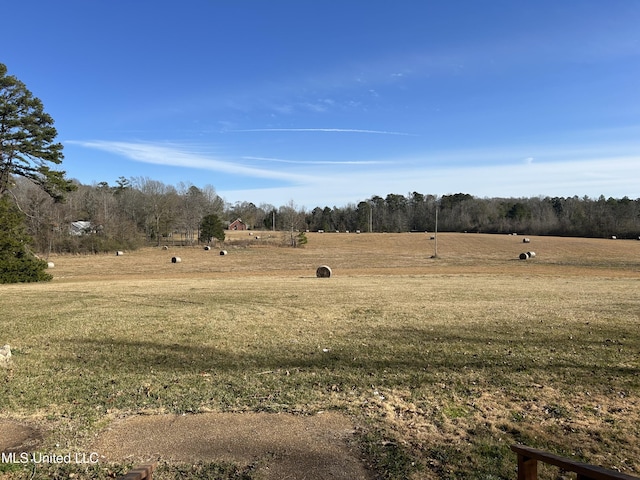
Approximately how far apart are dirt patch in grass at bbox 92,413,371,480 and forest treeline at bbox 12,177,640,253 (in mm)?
26077

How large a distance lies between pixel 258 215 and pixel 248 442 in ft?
422

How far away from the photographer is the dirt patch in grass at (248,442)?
3631mm

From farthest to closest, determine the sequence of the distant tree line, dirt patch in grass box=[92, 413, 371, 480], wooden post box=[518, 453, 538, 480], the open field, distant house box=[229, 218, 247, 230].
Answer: distant house box=[229, 218, 247, 230] → the distant tree line → the open field → dirt patch in grass box=[92, 413, 371, 480] → wooden post box=[518, 453, 538, 480]

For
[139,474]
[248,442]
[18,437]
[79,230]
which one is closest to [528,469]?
[248,442]

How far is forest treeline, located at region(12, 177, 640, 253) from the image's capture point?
50.7 m

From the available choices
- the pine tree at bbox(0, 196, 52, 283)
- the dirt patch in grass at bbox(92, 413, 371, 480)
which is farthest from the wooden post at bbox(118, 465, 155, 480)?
the pine tree at bbox(0, 196, 52, 283)

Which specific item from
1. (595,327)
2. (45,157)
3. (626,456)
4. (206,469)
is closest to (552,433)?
(626,456)

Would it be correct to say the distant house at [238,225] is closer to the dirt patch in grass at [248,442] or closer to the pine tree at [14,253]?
the pine tree at [14,253]

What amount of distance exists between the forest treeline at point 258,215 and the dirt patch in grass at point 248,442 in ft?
85.6

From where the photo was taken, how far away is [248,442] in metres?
4.04

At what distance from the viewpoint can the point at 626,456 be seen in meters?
3.80

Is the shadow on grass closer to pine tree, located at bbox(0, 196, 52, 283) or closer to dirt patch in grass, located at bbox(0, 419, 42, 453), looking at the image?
dirt patch in grass, located at bbox(0, 419, 42, 453)

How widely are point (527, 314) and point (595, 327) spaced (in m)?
1.76

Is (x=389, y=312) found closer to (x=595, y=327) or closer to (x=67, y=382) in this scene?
(x=595, y=327)
